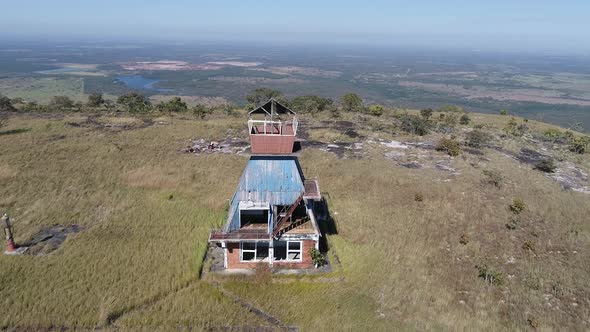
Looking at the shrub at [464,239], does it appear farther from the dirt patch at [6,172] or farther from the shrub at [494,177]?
the dirt patch at [6,172]

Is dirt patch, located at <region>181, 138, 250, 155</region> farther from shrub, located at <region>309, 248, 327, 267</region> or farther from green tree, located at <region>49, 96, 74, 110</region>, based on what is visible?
green tree, located at <region>49, 96, 74, 110</region>

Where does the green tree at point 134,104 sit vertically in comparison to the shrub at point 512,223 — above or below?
above

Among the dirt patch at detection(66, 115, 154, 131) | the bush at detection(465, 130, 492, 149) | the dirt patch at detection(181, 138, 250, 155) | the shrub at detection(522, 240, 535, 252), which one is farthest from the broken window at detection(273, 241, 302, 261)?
Answer: the dirt patch at detection(66, 115, 154, 131)

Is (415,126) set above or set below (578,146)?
above

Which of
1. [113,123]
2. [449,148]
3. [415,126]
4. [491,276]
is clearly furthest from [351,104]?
[491,276]

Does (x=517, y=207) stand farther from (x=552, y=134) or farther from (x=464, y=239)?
(x=552, y=134)

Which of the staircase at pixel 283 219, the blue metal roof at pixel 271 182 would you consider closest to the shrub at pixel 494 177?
the blue metal roof at pixel 271 182
